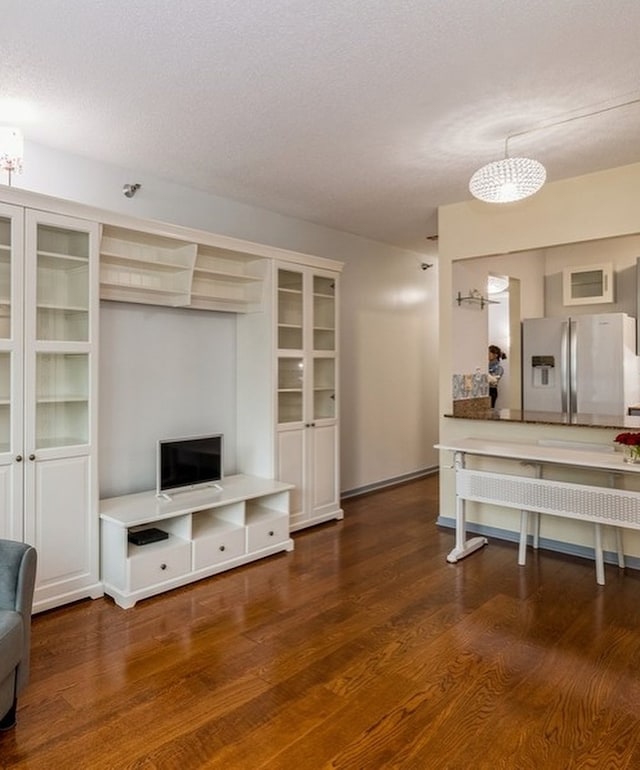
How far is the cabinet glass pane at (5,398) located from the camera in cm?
290

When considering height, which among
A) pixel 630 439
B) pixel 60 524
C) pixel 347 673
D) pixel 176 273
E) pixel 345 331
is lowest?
pixel 347 673

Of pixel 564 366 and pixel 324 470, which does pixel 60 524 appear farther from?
pixel 564 366

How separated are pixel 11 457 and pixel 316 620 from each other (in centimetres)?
186

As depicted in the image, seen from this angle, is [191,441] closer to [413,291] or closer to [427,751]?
[427,751]

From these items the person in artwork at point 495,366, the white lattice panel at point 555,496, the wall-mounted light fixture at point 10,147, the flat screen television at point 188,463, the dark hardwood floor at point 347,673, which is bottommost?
the dark hardwood floor at point 347,673

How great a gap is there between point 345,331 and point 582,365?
228cm

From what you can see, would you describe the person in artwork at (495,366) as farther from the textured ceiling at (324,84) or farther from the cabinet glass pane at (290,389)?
the textured ceiling at (324,84)

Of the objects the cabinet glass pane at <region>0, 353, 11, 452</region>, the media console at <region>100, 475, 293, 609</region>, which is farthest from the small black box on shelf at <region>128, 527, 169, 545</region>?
the cabinet glass pane at <region>0, 353, 11, 452</region>

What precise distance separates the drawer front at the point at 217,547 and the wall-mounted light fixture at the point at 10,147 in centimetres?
245

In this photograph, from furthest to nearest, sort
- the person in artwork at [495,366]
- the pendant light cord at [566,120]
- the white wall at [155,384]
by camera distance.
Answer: the person in artwork at [495,366]
the white wall at [155,384]
the pendant light cord at [566,120]

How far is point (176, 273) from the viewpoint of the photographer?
12.6ft

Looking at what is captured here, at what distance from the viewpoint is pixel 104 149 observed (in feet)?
11.0

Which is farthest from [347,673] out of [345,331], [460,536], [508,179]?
[345,331]

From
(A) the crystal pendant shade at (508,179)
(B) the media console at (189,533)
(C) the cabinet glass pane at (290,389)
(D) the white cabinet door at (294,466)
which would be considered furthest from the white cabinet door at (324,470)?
(A) the crystal pendant shade at (508,179)
